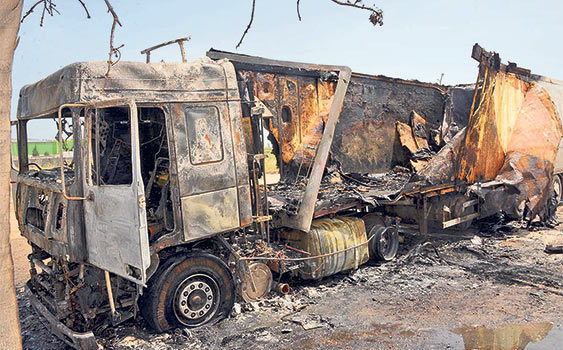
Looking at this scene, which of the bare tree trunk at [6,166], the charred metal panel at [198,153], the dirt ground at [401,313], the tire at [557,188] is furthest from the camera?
the tire at [557,188]

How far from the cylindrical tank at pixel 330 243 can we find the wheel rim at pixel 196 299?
1431 mm

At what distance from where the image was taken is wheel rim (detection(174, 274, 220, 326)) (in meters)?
4.50

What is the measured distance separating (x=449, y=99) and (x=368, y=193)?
15.5 feet

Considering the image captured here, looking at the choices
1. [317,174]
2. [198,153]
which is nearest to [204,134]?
[198,153]

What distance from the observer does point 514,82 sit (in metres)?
8.88

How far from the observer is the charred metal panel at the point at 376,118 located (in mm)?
8258

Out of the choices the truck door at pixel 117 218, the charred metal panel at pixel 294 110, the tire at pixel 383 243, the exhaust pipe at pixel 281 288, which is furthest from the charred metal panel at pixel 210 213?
the tire at pixel 383 243

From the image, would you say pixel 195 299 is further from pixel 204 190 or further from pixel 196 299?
pixel 204 190

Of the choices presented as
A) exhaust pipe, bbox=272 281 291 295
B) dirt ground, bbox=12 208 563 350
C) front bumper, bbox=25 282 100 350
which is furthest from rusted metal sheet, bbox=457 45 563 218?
front bumper, bbox=25 282 100 350

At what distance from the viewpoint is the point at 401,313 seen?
4.93 metres

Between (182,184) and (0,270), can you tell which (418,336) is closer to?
(182,184)

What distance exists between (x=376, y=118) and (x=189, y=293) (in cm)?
577

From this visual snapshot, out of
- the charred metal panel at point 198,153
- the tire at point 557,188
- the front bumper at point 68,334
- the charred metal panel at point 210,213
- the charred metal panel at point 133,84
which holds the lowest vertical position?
the front bumper at point 68,334

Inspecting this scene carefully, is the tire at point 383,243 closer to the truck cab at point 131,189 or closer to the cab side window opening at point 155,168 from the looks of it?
the truck cab at point 131,189
